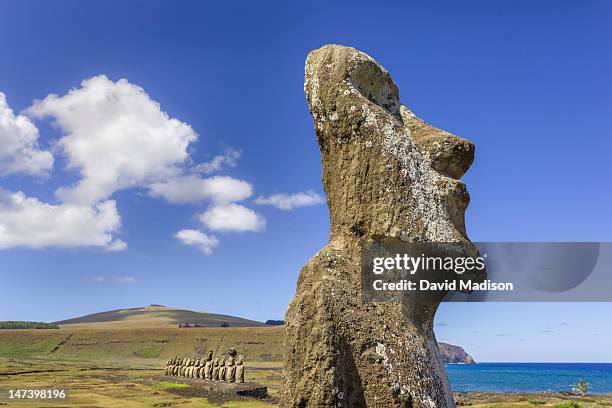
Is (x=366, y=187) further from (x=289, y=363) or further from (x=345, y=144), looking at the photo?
(x=289, y=363)

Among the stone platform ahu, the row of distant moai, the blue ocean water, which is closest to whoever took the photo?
the stone platform ahu

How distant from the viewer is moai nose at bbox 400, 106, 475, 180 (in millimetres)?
7039

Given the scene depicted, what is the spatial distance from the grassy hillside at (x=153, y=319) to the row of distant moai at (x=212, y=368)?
380ft

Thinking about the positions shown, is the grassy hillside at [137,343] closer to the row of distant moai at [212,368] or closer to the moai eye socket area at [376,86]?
Result: the row of distant moai at [212,368]

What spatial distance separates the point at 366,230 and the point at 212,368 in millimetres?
27955

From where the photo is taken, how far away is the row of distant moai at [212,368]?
28.7m

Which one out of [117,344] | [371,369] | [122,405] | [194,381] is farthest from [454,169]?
[117,344]

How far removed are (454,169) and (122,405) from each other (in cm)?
2079

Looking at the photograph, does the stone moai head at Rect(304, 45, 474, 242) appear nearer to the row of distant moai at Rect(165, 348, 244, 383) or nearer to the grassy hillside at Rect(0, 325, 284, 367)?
the row of distant moai at Rect(165, 348, 244, 383)

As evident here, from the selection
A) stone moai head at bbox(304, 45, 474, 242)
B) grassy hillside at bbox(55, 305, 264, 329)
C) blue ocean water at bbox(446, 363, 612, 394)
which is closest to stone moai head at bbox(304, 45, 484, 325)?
stone moai head at bbox(304, 45, 474, 242)

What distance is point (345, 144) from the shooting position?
22.4ft

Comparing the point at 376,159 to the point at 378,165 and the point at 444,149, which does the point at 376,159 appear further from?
the point at 444,149

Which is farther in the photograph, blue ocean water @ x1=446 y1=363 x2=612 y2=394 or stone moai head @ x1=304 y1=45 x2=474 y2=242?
blue ocean water @ x1=446 y1=363 x2=612 y2=394

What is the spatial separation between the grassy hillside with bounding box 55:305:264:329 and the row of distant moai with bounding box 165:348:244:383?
380 ft
